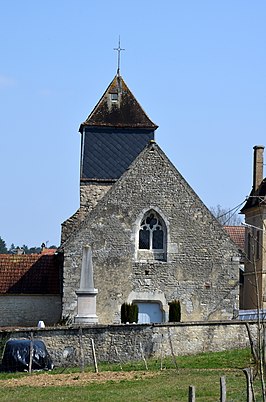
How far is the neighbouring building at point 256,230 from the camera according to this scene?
4150cm

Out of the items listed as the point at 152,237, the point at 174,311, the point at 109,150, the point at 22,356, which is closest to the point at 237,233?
the point at 109,150

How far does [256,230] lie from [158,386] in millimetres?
23264

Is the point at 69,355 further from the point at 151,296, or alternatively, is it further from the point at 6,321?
the point at 6,321

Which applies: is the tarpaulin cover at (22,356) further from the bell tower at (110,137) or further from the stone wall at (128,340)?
the bell tower at (110,137)

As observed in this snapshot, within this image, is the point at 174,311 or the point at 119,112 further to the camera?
the point at 119,112

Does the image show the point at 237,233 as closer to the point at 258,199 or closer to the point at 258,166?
the point at 258,166

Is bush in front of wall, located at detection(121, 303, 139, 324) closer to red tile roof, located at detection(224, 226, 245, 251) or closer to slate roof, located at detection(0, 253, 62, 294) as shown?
slate roof, located at detection(0, 253, 62, 294)

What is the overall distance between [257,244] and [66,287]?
1163 cm

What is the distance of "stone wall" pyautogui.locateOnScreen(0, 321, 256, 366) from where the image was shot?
88.9 ft

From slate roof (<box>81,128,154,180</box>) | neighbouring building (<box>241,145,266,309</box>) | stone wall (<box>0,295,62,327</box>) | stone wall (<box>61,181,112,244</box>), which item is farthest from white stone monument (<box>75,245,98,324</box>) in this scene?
slate roof (<box>81,128,154,180</box>)

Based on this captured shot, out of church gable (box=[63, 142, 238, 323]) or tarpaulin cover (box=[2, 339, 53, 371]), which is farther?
church gable (box=[63, 142, 238, 323])

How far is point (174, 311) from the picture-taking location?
35.2m

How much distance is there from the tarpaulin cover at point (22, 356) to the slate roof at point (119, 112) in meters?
18.2

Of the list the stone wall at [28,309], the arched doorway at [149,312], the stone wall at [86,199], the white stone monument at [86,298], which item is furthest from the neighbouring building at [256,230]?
the white stone monument at [86,298]
